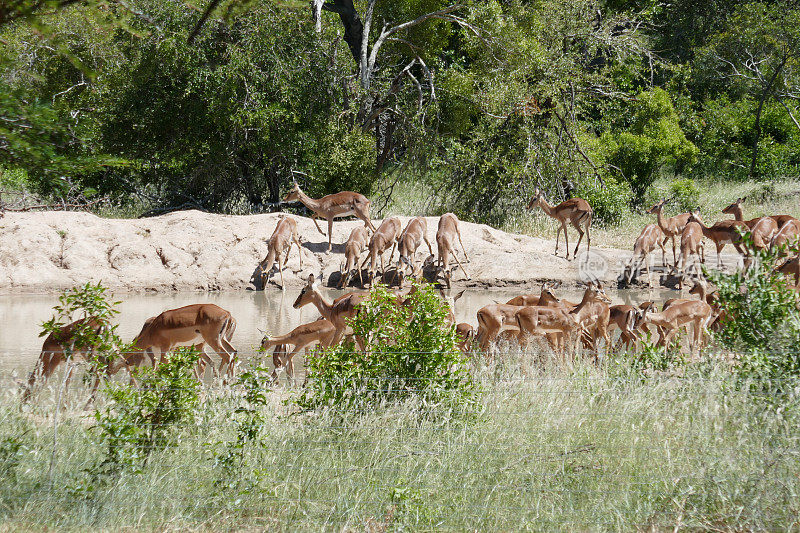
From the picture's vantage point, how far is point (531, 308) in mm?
9695

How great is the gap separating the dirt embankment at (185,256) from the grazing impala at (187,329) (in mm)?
7890

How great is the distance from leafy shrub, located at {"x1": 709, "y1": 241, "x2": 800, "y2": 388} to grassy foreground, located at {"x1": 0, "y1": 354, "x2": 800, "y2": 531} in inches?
9.6

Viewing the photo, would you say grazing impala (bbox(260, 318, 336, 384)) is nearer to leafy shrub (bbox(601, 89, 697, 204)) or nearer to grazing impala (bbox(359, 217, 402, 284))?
grazing impala (bbox(359, 217, 402, 284))

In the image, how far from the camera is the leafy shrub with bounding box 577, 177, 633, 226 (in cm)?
2259

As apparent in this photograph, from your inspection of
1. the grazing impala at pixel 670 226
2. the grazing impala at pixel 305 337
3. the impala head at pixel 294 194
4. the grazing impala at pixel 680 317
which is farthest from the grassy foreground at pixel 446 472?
the impala head at pixel 294 194

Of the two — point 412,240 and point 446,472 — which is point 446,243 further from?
point 446,472

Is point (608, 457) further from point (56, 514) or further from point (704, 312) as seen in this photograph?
point (704, 312)

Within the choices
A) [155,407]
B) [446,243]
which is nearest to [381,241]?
[446,243]

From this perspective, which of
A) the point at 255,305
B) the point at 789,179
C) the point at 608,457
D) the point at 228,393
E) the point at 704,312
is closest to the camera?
the point at 608,457

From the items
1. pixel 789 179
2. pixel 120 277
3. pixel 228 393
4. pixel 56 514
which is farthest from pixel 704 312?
pixel 789 179

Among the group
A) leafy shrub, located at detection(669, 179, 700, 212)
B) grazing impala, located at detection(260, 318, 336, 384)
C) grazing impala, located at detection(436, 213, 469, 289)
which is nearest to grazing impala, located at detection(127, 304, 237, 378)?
grazing impala, located at detection(260, 318, 336, 384)

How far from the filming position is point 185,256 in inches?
689

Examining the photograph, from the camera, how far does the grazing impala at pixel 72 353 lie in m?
6.60

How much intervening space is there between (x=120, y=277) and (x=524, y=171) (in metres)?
11.2
